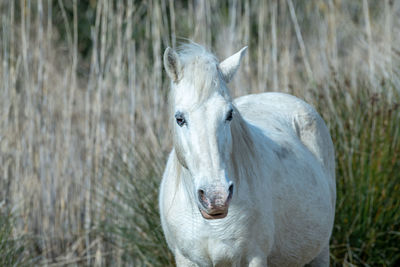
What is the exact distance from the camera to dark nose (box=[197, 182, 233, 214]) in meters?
1.70

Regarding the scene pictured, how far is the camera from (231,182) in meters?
1.74

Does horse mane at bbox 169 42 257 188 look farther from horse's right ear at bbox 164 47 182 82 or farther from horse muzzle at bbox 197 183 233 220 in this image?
horse muzzle at bbox 197 183 233 220

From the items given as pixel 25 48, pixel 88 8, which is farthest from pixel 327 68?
pixel 88 8

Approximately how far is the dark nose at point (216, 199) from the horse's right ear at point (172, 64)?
0.50 m

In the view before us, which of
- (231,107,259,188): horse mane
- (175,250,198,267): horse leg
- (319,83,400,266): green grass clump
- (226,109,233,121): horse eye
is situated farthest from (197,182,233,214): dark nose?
(319,83,400,266): green grass clump

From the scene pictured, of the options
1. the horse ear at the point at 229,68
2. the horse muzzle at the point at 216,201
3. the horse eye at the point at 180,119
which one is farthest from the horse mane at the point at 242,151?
the horse muzzle at the point at 216,201

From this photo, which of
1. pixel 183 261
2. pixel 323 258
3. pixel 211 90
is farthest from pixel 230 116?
pixel 323 258

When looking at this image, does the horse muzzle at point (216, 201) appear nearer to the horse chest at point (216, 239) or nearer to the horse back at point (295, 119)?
the horse chest at point (216, 239)

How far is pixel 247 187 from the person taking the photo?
7.02 feet

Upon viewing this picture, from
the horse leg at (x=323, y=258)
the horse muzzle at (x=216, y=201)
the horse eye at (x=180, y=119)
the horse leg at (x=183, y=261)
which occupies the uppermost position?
the horse eye at (x=180, y=119)

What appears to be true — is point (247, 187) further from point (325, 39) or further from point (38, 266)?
point (325, 39)

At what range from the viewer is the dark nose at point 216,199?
5.57 feet

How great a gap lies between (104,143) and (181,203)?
178 centimetres

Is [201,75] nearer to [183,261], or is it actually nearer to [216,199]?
[216,199]
